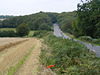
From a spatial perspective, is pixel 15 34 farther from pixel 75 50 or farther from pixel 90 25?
pixel 75 50

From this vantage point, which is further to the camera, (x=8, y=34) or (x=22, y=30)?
(x=8, y=34)

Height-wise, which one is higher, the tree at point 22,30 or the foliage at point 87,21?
the foliage at point 87,21

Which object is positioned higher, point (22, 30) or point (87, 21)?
point (87, 21)

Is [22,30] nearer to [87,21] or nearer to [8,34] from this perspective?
[8,34]

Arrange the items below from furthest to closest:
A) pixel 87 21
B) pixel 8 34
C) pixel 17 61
Result: 1. pixel 8 34
2. pixel 87 21
3. pixel 17 61

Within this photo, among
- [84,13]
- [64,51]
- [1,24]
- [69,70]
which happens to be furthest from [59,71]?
[1,24]

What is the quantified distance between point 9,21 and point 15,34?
35722 millimetres

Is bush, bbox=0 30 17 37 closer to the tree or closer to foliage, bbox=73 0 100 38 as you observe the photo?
the tree

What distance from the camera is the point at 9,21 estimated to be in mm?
129375

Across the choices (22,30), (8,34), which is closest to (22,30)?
(22,30)

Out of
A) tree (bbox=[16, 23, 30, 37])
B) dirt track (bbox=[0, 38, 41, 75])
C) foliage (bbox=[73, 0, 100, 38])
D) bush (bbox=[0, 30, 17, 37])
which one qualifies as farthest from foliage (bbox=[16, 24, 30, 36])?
dirt track (bbox=[0, 38, 41, 75])

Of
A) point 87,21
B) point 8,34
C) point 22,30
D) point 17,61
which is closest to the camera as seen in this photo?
point 17,61

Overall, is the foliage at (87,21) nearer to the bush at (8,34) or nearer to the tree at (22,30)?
the tree at (22,30)

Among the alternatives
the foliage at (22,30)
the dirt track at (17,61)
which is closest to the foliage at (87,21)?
the dirt track at (17,61)
